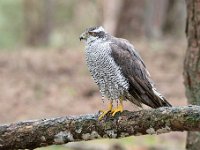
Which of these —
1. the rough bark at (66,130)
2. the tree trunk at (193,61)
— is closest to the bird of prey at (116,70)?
the rough bark at (66,130)

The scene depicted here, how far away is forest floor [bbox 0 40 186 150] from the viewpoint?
1265 cm

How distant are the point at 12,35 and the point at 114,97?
2538 centimetres

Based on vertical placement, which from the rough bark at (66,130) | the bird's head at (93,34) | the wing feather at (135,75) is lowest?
the rough bark at (66,130)

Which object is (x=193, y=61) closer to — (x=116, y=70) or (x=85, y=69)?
(x=116, y=70)

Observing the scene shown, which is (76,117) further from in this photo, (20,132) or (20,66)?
(20,66)

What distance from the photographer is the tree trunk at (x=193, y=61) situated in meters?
7.34

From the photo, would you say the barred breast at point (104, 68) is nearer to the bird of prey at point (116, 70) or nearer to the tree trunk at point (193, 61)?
the bird of prey at point (116, 70)

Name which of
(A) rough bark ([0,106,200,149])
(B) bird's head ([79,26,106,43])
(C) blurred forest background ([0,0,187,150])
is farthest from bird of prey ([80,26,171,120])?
(C) blurred forest background ([0,0,187,150])

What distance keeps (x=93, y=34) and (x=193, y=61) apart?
1765mm

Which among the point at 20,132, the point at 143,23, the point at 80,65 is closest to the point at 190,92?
the point at 20,132

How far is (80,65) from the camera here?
15047 mm

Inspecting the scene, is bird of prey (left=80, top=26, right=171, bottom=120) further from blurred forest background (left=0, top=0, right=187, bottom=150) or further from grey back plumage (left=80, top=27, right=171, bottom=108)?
blurred forest background (left=0, top=0, right=187, bottom=150)

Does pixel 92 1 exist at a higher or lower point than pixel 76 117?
higher

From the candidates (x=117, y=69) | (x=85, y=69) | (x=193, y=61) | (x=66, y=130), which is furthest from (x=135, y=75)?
(x=85, y=69)
